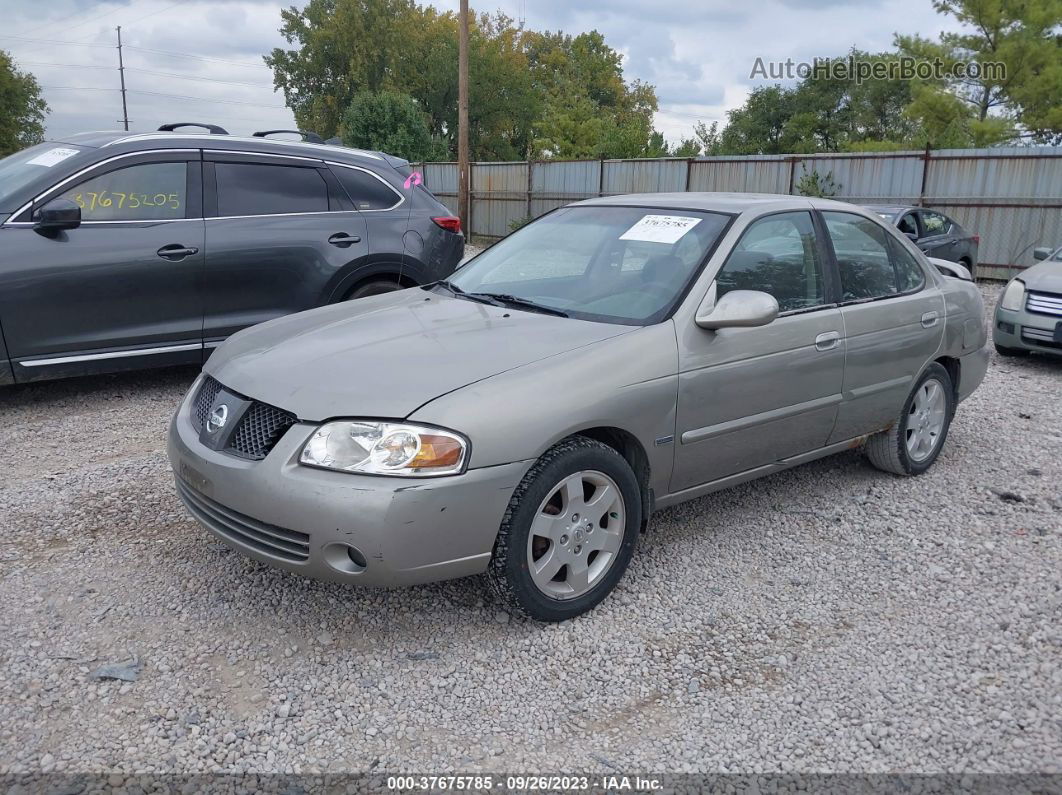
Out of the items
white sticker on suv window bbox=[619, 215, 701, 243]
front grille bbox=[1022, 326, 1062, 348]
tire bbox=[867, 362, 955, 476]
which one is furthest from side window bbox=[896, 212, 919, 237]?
white sticker on suv window bbox=[619, 215, 701, 243]

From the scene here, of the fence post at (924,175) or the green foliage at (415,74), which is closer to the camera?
the fence post at (924,175)

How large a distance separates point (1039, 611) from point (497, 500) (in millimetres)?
2274

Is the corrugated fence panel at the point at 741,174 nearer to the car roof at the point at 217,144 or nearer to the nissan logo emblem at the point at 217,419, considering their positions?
the car roof at the point at 217,144

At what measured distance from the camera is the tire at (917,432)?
480 cm

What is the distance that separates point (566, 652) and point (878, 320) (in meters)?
2.47

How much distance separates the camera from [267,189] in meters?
6.30

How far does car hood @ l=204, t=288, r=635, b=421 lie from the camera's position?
9.70 ft

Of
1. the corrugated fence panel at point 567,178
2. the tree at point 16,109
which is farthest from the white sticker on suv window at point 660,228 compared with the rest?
the tree at point 16,109

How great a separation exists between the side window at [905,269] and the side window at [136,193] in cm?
457

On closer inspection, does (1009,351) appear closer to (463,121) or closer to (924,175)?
(924,175)

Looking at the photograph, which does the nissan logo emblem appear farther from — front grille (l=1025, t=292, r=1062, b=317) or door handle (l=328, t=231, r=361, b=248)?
front grille (l=1025, t=292, r=1062, b=317)

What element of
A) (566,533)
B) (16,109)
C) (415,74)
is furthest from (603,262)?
(16,109)

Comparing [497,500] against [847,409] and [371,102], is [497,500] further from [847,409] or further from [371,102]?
Answer: [371,102]

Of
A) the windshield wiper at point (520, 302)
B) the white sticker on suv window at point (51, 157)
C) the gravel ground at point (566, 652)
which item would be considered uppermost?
the white sticker on suv window at point (51, 157)
